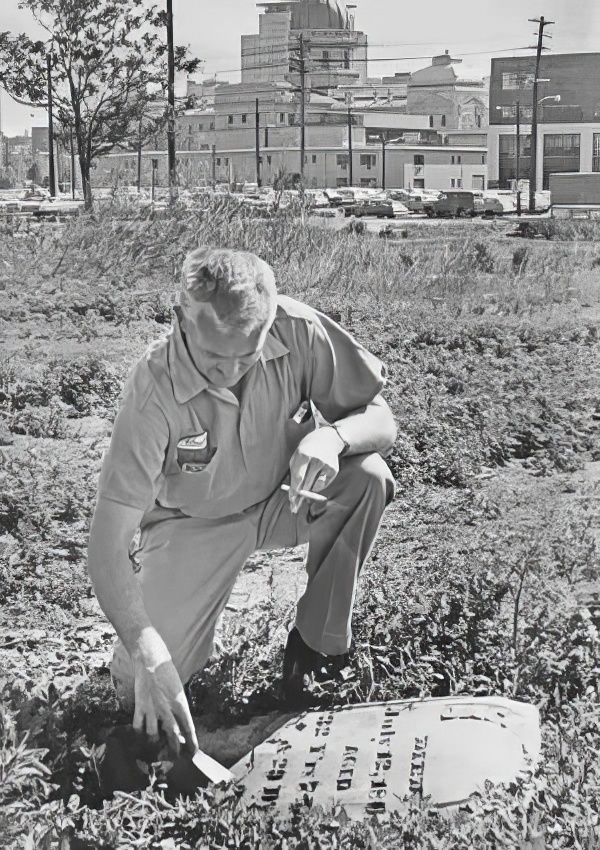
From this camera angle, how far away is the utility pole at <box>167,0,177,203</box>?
5.32m

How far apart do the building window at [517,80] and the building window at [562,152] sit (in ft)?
4.20

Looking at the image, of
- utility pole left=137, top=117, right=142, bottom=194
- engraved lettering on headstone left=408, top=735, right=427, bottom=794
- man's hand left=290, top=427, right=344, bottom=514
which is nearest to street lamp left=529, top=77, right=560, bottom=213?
utility pole left=137, top=117, right=142, bottom=194

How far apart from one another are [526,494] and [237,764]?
2.28 meters

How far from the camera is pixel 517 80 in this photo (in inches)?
366

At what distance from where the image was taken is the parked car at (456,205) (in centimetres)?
1706

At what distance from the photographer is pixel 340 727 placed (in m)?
2.39

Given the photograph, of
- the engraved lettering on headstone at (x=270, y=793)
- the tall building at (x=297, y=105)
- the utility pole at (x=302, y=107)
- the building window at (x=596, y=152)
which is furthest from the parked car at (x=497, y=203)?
the engraved lettering on headstone at (x=270, y=793)

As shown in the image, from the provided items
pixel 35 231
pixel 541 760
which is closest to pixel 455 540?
pixel 541 760

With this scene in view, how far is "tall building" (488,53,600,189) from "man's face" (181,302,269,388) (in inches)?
250

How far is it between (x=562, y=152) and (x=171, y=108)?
7066mm

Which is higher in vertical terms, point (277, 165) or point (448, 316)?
point (277, 165)

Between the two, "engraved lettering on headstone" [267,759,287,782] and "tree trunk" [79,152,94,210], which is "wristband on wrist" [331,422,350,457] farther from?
"tree trunk" [79,152,94,210]

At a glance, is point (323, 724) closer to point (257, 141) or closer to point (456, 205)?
point (257, 141)

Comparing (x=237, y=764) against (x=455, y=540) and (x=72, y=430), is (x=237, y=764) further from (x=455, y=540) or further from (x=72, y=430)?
(x=72, y=430)
